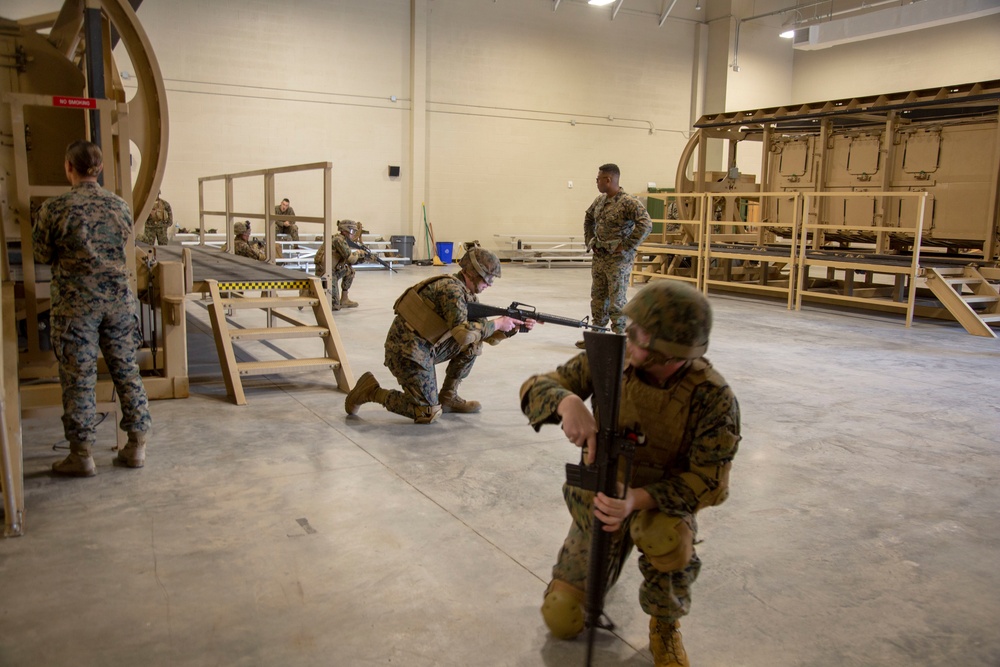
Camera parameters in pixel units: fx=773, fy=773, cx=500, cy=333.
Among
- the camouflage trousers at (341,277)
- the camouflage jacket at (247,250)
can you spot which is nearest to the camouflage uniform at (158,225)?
the camouflage jacket at (247,250)

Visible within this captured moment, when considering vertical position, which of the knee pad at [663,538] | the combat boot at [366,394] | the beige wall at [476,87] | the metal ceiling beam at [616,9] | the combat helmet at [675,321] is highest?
the metal ceiling beam at [616,9]

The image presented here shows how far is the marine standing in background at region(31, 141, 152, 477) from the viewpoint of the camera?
141 inches

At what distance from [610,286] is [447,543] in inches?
187

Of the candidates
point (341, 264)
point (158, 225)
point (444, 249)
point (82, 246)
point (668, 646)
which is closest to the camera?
point (668, 646)

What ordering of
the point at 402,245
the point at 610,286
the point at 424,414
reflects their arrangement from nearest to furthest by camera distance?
the point at 424,414
the point at 610,286
the point at 402,245

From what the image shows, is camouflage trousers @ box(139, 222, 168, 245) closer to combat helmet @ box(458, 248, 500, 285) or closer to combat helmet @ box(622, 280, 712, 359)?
combat helmet @ box(458, 248, 500, 285)

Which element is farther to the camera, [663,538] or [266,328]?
[266,328]

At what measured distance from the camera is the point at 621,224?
23.9 ft

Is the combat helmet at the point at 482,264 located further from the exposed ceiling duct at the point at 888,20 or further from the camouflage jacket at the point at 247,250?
the exposed ceiling duct at the point at 888,20

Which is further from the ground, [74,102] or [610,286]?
[74,102]

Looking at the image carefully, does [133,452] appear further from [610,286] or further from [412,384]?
[610,286]

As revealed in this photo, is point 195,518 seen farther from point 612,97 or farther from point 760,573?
point 612,97

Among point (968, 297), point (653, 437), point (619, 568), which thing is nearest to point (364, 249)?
point (968, 297)

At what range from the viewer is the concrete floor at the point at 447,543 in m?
2.46
